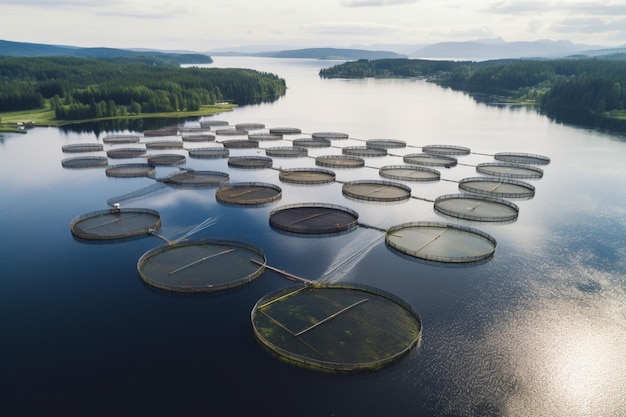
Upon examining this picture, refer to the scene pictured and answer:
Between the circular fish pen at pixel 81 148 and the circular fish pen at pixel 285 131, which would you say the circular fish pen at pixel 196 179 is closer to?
the circular fish pen at pixel 81 148

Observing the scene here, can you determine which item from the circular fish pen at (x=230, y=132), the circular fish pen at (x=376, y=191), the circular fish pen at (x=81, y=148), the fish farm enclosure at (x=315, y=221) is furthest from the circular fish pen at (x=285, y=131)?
the circular fish pen at (x=376, y=191)

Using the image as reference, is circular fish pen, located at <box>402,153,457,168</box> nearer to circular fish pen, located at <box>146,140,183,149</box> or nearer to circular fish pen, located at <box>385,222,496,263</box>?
circular fish pen, located at <box>385,222,496,263</box>

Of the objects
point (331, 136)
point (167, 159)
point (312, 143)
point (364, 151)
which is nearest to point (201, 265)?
point (167, 159)

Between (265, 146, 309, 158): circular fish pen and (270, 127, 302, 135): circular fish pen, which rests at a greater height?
(270, 127, 302, 135): circular fish pen

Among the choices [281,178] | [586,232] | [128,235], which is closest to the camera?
[128,235]

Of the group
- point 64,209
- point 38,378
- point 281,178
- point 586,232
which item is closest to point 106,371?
point 38,378

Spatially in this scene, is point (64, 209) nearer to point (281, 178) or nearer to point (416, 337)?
point (281, 178)

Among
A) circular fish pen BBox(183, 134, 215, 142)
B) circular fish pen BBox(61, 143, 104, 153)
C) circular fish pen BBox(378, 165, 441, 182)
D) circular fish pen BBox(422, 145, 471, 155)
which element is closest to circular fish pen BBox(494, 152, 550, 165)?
circular fish pen BBox(422, 145, 471, 155)
